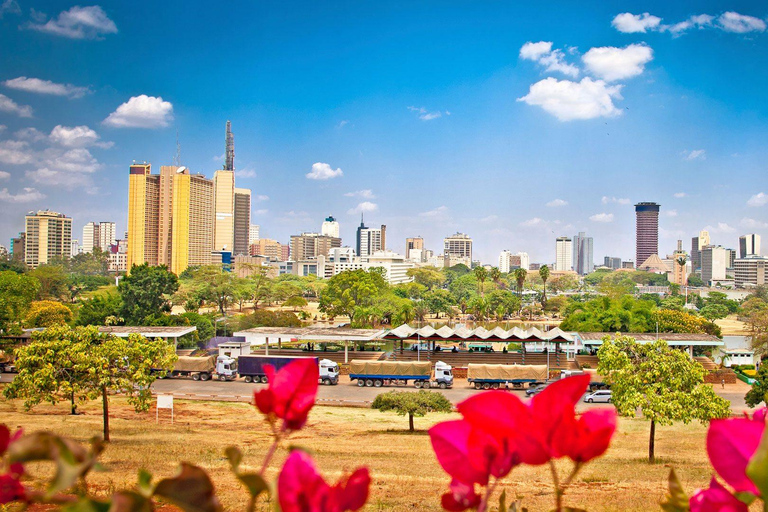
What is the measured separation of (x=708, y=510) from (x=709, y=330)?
54232mm

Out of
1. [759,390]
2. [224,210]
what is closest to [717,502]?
[759,390]

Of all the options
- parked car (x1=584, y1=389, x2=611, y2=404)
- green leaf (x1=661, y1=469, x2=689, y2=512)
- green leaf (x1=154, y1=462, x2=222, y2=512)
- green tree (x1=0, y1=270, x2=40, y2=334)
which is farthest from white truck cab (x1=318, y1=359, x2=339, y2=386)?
green leaf (x1=154, y1=462, x2=222, y2=512)

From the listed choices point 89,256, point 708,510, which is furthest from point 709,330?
point 89,256

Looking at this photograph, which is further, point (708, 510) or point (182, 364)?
point (182, 364)

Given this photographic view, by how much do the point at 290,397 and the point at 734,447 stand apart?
966 millimetres

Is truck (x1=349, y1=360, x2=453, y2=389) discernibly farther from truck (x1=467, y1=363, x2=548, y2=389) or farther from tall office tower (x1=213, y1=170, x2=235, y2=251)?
tall office tower (x1=213, y1=170, x2=235, y2=251)

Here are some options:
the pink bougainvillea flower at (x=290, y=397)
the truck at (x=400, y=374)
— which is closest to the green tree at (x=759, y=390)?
the truck at (x=400, y=374)

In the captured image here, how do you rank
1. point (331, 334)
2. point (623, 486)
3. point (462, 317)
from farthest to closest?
point (462, 317) → point (331, 334) → point (623, 486)

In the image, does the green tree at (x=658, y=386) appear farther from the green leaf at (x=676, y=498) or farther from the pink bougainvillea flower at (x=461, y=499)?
the pink bougainvillea flower at (x=461, y=499)

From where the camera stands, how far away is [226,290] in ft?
224

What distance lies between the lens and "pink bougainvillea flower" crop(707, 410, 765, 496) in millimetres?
1211

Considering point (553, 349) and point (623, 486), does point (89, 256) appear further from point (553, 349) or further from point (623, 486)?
point (623, 486)

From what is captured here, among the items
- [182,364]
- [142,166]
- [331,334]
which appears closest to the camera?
[182,364]

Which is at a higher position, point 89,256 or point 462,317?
point 89,256
